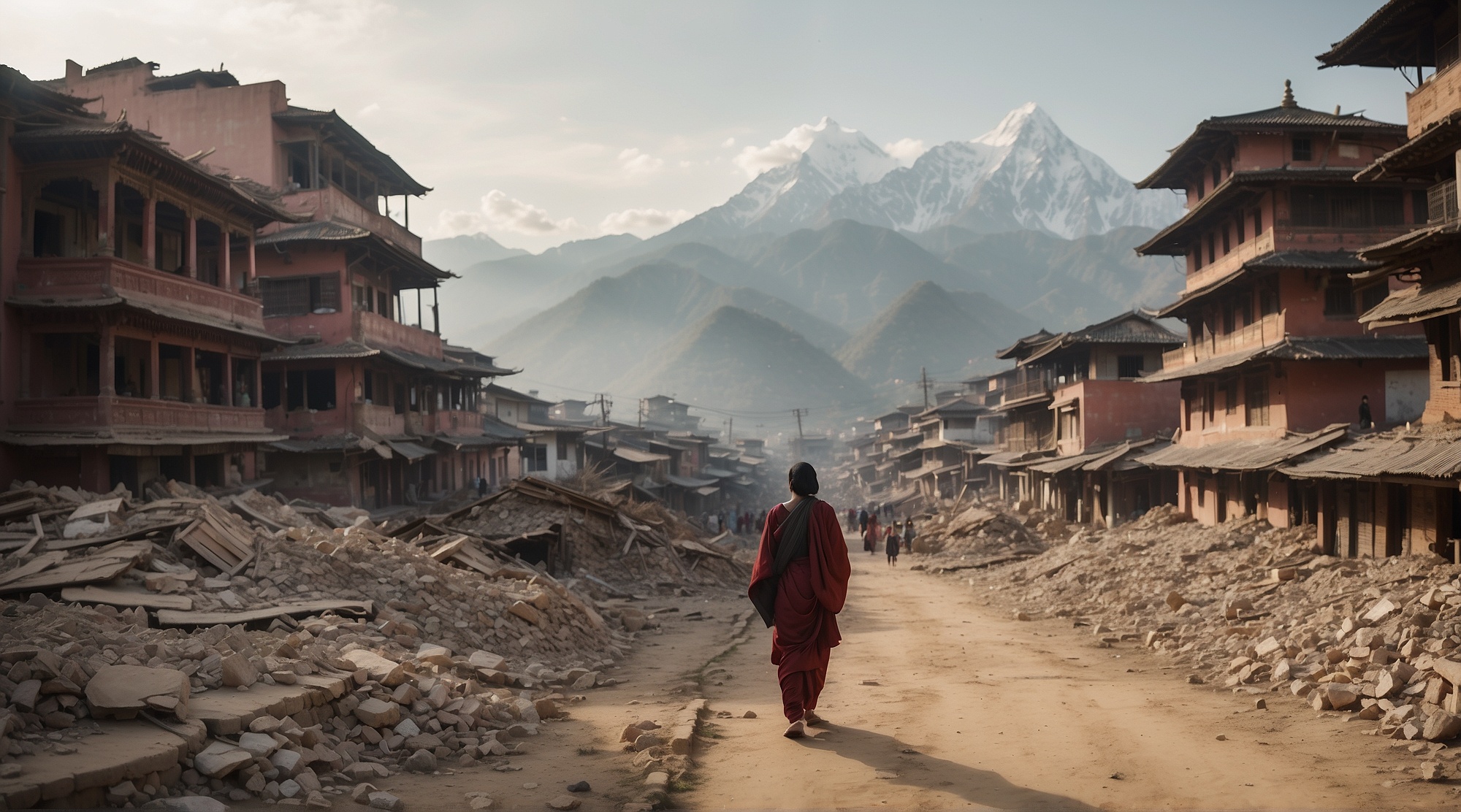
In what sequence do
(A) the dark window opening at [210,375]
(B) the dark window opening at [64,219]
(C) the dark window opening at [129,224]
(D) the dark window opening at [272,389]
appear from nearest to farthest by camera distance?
(B) the dark window opening at [64,219]
(C) the dark window opening at [129,224]
(A) the dark window opening at [210,375]
(D) the dark window opening at [272,389]

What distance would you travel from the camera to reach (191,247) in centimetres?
2467

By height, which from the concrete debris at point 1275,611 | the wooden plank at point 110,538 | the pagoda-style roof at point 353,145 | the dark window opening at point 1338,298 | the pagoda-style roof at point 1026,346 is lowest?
the concrete debris at point 1275,611

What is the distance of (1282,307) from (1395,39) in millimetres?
8391

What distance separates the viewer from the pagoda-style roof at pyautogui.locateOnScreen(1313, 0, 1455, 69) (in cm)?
1844

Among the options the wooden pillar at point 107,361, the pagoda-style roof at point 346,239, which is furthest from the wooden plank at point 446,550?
the pagoda-style roof at point 346,239

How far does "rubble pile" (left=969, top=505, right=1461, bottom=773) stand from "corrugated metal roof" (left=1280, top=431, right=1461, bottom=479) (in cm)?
149

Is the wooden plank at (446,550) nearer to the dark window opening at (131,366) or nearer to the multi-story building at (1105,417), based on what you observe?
the dark window opening at (131,366)

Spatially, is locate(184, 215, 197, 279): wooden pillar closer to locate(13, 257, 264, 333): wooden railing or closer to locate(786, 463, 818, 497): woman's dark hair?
locate(13, 257, 264, 333): wooden railing

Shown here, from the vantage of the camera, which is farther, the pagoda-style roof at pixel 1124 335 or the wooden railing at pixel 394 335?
the pagoda-style roof at pixel 1124 335

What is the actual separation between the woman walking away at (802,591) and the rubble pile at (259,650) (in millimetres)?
2625

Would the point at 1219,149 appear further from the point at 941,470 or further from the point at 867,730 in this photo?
the point at 941,470

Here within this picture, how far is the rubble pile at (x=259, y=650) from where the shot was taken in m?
6.58

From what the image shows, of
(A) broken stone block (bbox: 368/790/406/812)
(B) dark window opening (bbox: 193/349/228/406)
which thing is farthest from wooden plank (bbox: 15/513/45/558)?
(B) dark window opening (bbox: 193/349/228/406)

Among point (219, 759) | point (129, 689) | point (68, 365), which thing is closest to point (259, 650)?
point (129, 689)
